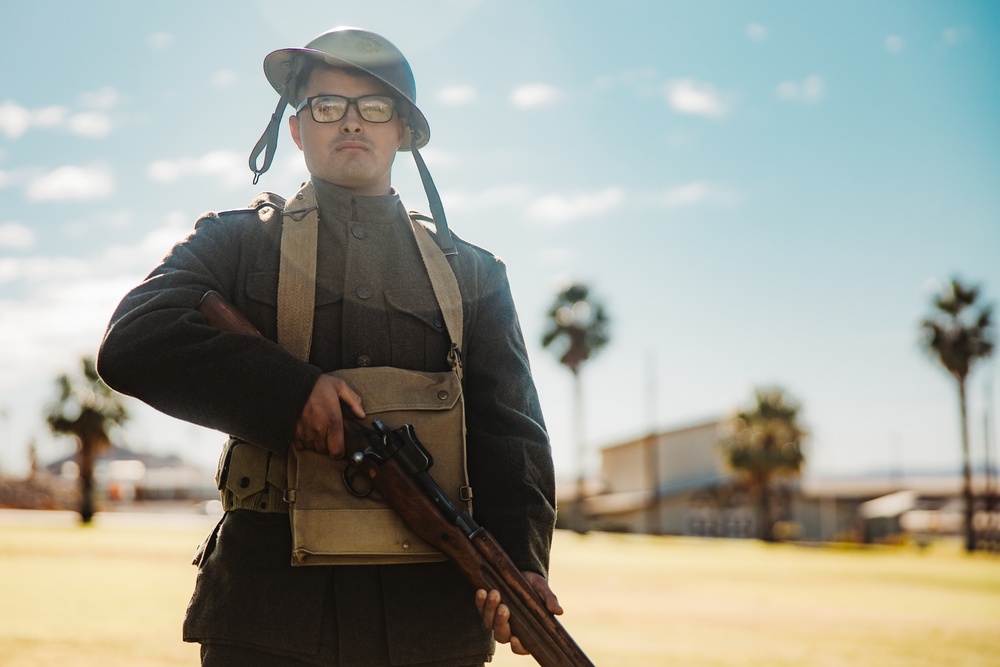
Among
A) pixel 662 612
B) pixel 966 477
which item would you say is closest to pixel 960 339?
pixel 966 477

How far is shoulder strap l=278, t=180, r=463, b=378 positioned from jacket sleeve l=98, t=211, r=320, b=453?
195 millimetres

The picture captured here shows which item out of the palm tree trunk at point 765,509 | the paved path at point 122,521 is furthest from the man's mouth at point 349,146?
the palm tree trunk at point 765,509

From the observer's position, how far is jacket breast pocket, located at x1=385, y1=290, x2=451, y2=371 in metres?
2.91

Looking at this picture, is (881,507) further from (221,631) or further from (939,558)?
(221,631)

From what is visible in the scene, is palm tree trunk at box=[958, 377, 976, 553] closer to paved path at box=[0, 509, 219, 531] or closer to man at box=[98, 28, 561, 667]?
paved path at box=[0, 509, 219, 531]

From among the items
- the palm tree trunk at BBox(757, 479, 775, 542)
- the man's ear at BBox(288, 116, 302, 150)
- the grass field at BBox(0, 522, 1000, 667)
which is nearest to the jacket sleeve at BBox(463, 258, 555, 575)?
the man's ear at BBox(288, 116, 302, 150)

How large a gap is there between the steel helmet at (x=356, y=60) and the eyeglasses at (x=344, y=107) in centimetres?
7

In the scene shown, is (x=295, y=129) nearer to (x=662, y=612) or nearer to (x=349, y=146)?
(x=349, y=146)

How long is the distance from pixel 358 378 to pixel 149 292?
60cm

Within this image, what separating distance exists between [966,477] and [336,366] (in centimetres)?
5251

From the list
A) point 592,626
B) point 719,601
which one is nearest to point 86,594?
point 592,626

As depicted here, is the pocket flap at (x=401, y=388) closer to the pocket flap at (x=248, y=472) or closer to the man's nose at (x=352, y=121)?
the pocket flap at (x=248, y=472)

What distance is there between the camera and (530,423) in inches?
116

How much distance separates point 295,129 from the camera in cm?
317
